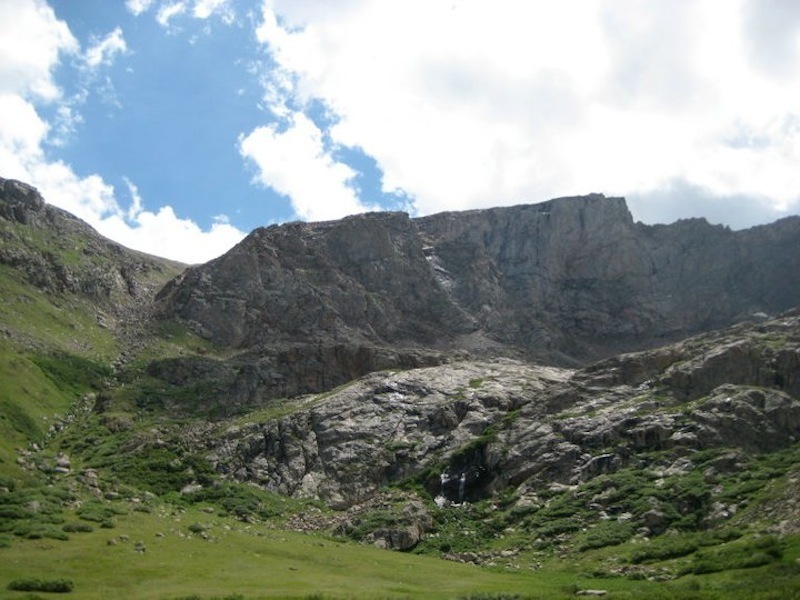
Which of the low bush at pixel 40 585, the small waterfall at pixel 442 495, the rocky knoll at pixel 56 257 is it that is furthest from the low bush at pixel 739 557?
the rocky knoll at pixel 56 257

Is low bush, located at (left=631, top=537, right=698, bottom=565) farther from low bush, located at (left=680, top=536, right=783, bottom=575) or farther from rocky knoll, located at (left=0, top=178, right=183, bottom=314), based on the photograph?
rocky knoll, located at (left=0, top=178, right=183, bottom=314)

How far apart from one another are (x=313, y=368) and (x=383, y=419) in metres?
33.7

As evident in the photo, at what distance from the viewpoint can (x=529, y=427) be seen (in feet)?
332

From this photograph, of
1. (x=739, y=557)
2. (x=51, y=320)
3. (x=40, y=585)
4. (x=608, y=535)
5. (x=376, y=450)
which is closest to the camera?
(x=40, y=585)

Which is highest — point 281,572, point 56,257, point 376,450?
point 56,257

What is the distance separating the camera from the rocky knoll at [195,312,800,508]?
8762 cm

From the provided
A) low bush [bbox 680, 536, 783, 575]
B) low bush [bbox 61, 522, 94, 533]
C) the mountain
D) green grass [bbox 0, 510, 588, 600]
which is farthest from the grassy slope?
low bush [bbox 680, 536, 783, 575]

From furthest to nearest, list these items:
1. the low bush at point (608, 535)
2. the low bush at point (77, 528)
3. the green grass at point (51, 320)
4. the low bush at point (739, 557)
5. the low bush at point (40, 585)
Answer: the green grass at point (51, 320) → the low bush at point (608, 535) → the low bush at point (77, 528) → the low bush at point (739, 557) → the low bush at point (40, 585)

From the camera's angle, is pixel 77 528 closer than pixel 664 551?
Yes

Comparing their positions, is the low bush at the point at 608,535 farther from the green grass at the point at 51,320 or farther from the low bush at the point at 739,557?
the green grass at the point at 51,320

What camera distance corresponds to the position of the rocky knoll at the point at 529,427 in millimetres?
87625

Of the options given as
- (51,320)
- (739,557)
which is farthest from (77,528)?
(51,320)

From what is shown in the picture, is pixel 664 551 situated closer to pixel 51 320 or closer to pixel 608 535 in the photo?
pixel 608 535

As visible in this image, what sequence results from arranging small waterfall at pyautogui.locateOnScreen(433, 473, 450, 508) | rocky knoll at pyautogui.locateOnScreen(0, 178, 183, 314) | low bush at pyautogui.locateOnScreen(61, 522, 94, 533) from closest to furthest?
low bush at pyautogui.locateOnScreen(61, 522, 94, 533) → small waterfall at pyautogui.locateOnScreen(433, 473, 450, 508) → rocky knoll at pyautogui.locateOnScreen(0, 178, 183, 314)
